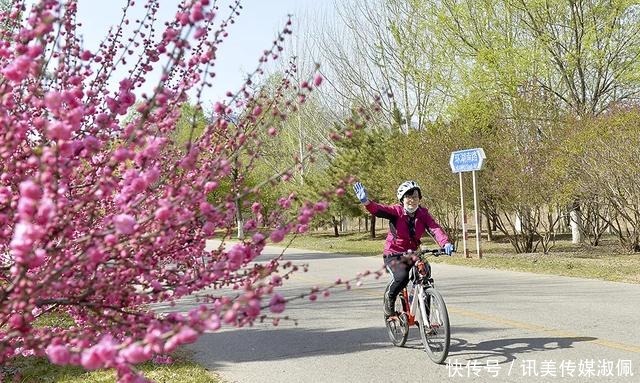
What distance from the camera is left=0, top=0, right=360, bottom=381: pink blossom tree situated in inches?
72.2

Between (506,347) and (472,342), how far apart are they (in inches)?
16.8

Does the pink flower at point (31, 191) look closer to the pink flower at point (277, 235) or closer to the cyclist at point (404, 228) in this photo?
the pink flower at point (277, 235)

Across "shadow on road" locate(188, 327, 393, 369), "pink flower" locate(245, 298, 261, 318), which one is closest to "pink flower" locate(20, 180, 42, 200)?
"pink flower" locate(245, 298, 261, 318)

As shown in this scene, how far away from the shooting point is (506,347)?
627 centimetres

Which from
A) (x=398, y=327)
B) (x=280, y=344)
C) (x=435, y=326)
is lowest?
(x=280, y=344)

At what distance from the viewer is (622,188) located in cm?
1485

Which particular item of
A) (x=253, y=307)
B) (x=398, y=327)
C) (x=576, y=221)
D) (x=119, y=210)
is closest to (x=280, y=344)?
(x=398, y=327)

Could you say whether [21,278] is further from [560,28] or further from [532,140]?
[560,28]

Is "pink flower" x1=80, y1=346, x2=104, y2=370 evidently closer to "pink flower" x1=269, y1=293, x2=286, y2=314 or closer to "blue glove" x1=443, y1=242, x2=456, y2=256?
"pink flower" x1=269, y1=293, x2=286, y2=314

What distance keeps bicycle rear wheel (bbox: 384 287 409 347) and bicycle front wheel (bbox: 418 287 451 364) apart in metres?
0.42

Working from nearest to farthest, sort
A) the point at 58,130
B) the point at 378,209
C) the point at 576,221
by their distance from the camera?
the point at 58,130
the point at 378,209
the point at 576,221

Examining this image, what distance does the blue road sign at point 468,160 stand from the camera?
16.2 meters

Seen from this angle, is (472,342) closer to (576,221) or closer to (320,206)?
(320,206)

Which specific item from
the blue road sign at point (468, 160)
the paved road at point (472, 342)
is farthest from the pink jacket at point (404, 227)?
the blue road sign at point (468, 160)
